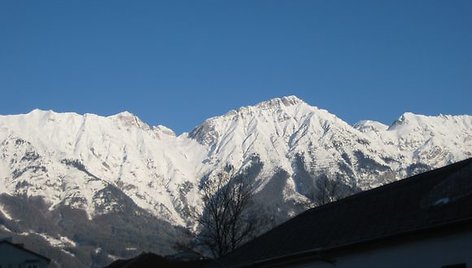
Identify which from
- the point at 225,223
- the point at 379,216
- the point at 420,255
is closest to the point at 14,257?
the point at 225,223

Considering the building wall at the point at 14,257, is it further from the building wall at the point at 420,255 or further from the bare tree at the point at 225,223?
the building wall at the point at 420,255

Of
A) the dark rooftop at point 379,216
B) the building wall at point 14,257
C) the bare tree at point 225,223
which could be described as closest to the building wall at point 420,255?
the dark rooftop at point 379,216

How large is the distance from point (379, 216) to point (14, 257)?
58.8 metres

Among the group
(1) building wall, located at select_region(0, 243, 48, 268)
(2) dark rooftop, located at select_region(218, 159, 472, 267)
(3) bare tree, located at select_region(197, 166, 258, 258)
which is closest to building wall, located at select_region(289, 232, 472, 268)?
(2) dark rooftop, located at select_region(218, 159, 472, 267)

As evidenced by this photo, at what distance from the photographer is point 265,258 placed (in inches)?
1149

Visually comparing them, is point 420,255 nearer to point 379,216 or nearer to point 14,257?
point 379,216

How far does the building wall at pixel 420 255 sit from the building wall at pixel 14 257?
57.7 meters

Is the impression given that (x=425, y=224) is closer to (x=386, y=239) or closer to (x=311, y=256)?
(x=386, y=239)

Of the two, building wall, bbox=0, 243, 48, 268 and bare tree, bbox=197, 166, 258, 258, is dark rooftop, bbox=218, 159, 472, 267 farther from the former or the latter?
building wall, bbox=0, 243, 48, 268

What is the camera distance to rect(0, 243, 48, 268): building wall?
250 feet

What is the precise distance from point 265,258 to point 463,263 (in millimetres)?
10428

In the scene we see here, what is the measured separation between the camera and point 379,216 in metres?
24.2

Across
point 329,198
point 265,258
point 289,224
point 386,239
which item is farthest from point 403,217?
point 329,198

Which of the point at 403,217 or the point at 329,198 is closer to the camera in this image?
the point at 403,217
